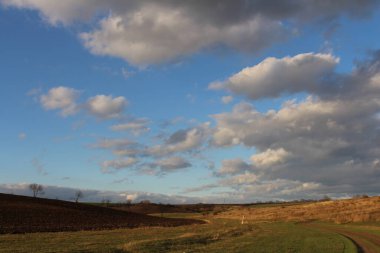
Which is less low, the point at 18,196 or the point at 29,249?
the point at 18,196

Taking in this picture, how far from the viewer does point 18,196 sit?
4385 inches

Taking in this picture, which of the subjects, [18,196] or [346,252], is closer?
[346,252]

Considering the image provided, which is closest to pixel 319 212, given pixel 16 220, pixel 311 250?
pixel 16 220

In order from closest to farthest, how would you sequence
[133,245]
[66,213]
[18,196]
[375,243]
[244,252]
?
1. [244,252]
2. [133,245]
3. [375,243]
4. [66,213]
5. [18,196]

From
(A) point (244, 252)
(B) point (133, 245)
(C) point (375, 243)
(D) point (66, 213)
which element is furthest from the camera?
(D) point (66, 213)

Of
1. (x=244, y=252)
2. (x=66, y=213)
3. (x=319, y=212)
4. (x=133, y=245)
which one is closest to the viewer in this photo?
(x=244, y=252)

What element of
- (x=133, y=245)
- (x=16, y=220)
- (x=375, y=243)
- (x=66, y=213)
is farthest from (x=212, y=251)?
(x=66, y=213)

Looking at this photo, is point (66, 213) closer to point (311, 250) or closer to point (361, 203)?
point (361, 203)

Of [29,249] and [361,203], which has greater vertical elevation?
[361,203]

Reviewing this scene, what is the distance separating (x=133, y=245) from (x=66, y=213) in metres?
67.1

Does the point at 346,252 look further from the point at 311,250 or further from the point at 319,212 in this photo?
the point at 319,212

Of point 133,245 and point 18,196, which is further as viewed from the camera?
point 18,196

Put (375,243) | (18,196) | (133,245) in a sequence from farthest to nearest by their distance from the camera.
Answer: (18,196), (375,243), (133,245)

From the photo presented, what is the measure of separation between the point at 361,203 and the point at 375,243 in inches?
2931
